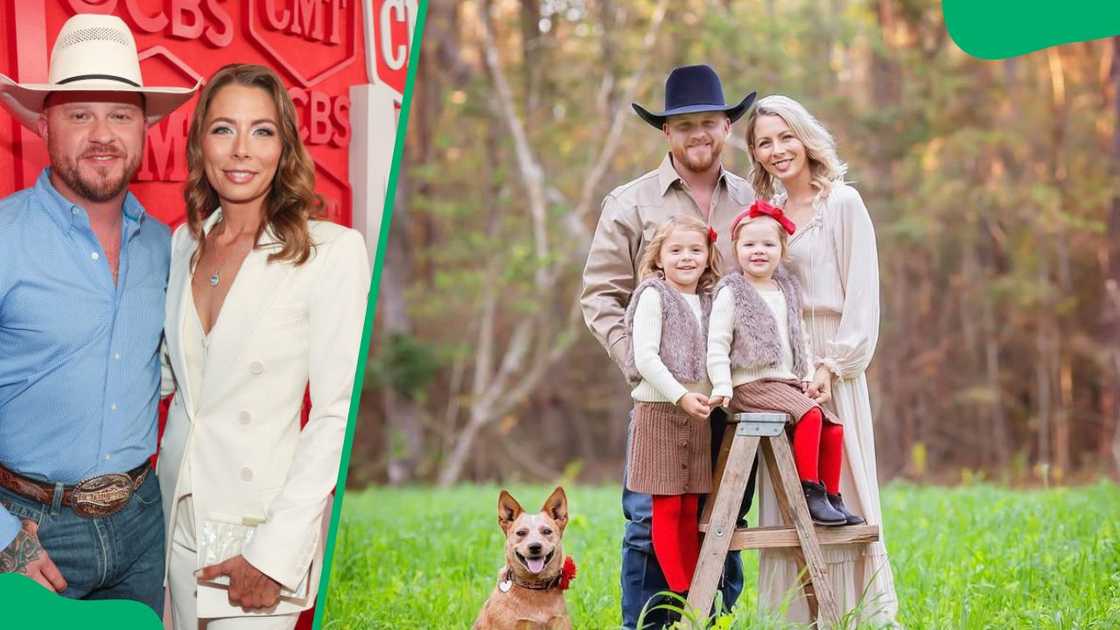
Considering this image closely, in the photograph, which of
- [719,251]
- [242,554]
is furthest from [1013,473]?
[242,554]

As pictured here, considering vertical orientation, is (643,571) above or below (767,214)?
below

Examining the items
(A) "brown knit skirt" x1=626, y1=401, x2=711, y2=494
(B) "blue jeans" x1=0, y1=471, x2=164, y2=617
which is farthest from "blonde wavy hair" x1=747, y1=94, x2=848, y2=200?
(B) "blue jeans" x1=0, y1=471, x2=164, y2=617

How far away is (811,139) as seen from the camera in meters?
4.00

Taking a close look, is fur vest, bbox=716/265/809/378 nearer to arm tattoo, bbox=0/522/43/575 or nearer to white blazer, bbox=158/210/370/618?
white blazer, bbox=158/210/370/618

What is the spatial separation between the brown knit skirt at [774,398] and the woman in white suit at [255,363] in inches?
50.3

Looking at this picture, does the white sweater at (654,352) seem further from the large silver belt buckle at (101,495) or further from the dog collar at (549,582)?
the large silver belt buckle at (101,495)

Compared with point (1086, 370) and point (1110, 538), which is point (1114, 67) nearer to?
point (1086, 370)

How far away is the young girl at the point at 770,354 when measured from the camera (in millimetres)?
3713

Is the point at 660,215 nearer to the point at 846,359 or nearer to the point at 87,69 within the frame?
the point at 846,359

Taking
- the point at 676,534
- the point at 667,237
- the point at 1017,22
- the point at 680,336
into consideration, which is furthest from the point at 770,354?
the point at 1017,22

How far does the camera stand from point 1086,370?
17.7m

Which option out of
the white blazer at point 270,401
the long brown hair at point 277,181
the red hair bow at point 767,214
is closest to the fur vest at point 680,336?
the red hair bow at point 767,214

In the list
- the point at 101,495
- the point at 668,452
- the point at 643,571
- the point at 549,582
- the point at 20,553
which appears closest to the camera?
the point at 20,553

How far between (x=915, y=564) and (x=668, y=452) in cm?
242
